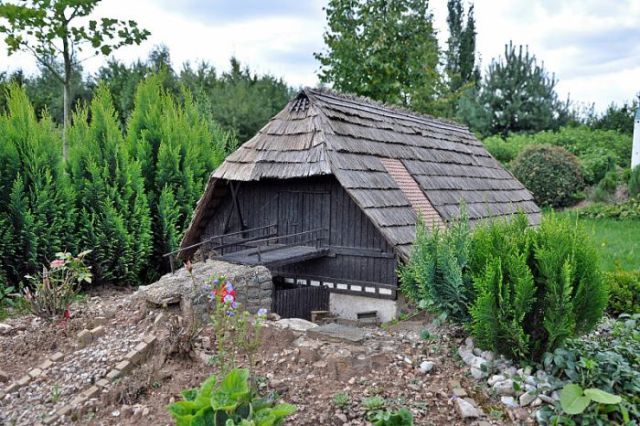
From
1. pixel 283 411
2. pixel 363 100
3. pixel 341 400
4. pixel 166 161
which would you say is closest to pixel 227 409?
pixel 283 411

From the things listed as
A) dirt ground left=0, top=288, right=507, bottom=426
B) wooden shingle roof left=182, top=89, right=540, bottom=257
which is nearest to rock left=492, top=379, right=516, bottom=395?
dirt ground left=0, top=288, right=507, bottom=426

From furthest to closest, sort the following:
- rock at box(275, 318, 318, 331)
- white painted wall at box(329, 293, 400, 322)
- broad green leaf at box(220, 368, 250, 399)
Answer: white painted wall at box(329, 293, 400, 322), rock at box(275, 318, 318, 331), broad green leaf at box(220, 368, 250, 399)

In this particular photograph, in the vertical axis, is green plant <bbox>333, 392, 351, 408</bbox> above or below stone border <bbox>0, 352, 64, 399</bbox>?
above

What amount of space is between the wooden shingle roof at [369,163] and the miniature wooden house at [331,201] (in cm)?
2

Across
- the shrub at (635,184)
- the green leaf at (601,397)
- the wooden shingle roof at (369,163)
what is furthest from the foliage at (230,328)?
the shrub at (635,184)

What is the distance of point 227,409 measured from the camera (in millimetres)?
3443

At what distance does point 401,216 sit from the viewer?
8.18 meters

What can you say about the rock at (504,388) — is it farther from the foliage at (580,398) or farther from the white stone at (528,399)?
the foliage at (580,398)

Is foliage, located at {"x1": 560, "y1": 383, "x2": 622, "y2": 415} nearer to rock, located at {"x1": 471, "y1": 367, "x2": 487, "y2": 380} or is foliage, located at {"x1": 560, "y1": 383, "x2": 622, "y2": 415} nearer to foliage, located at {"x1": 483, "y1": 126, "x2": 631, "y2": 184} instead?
rock, located at {"x1": 471, "y1": 367, "x2": 487, "y2": 380}

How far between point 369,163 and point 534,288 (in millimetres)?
4510

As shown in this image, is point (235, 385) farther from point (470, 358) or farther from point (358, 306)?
point (358, 306)

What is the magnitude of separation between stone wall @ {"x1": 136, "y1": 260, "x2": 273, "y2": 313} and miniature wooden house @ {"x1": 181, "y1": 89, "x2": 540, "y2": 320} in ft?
1.08

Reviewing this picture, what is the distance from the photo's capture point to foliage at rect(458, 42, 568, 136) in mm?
29969

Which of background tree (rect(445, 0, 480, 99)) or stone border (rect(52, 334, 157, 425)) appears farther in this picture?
background tree (rect(445, 0, 480, 99))
